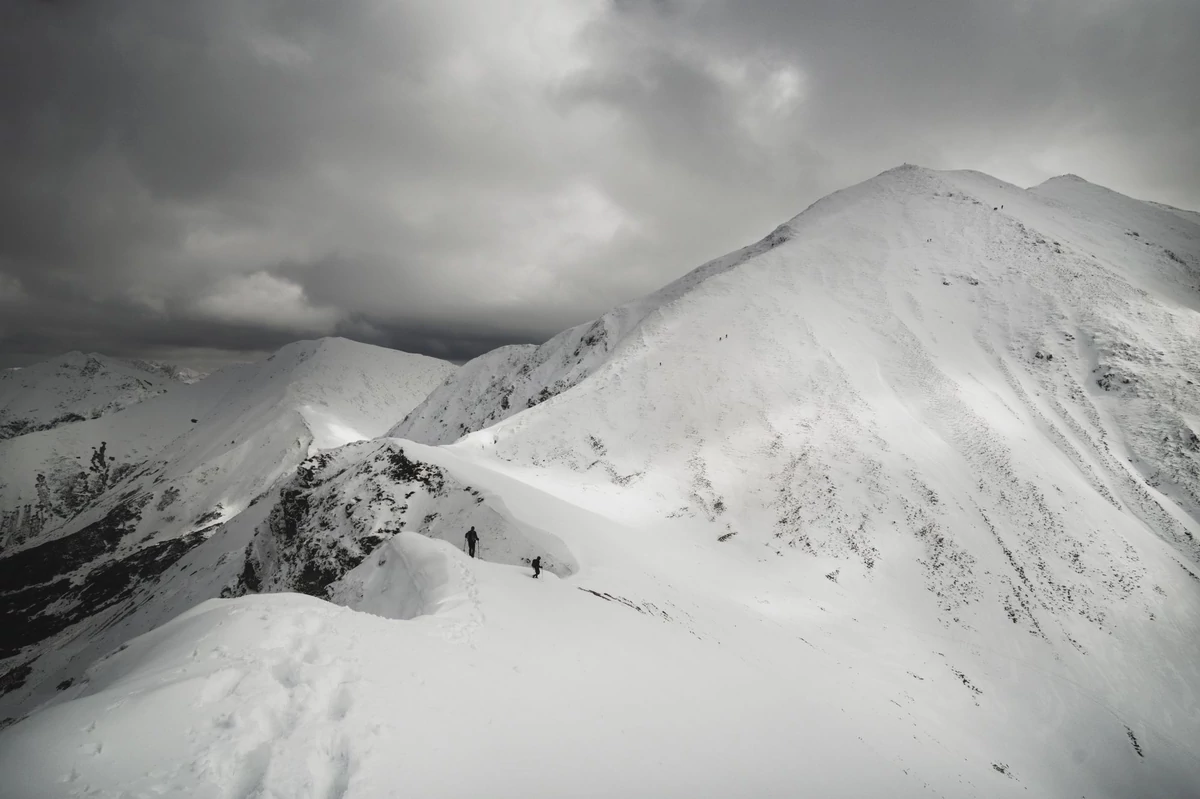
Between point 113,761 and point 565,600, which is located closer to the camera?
point 113,761

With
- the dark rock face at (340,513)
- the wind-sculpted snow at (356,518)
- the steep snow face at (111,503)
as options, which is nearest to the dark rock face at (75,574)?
the steep snow face at (111,503)

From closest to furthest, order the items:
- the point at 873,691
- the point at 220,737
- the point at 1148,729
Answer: the point at 220,737 < the point at 873,691 < the point at 1148,729

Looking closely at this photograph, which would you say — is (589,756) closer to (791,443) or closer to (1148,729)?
(1148,729)

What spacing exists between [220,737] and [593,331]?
8136 cm

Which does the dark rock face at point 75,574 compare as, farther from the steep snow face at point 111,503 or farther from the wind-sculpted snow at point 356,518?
the wind-sculpted snow at point 356,518

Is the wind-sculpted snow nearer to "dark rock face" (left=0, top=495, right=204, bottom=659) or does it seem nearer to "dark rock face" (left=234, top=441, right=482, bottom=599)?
"dark rock face" (left=234, top=441, right=482, bottom=599)

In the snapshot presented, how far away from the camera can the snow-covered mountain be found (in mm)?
7789

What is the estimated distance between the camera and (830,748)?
13.4 meters

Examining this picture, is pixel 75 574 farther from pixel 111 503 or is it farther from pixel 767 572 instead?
pixel 767 572

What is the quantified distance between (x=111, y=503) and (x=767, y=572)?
195480mm

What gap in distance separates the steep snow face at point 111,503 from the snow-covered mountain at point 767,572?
127ft

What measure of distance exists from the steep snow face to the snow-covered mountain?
1528 inches

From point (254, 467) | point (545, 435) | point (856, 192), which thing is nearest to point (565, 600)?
point (545, 435)

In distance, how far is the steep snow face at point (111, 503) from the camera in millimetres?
88375
